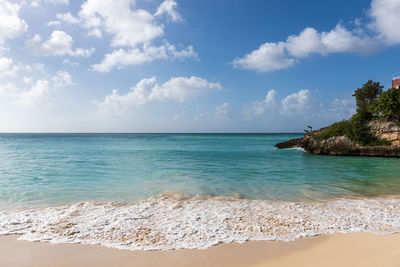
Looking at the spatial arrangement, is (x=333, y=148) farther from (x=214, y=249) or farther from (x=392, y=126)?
(x=214, y=249)

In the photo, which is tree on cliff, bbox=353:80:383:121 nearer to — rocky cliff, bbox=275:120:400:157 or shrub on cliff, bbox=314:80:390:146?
shrub on cliff, bbox=314:80:390:146

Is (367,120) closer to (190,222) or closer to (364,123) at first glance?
(364,123)

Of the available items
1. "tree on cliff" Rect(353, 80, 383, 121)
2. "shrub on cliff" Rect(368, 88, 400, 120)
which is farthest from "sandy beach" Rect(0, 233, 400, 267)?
"tree on cliff" Rect(353, 80, 383, 121)

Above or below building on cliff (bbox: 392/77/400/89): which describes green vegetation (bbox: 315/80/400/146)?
below

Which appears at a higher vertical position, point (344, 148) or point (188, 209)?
point (344, 148)

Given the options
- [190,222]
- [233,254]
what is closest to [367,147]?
[190,222]

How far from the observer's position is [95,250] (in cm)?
468

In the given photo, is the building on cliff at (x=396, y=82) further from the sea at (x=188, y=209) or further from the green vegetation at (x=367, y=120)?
the sea at (x=188, y=209)

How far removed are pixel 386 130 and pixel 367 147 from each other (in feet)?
9.48

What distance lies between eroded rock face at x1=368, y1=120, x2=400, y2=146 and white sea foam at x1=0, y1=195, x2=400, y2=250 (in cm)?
2244

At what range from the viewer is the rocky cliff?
24.6 metres

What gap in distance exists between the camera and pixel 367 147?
25562 mm

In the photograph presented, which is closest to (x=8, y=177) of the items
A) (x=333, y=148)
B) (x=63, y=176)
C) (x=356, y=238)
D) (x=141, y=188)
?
(x=63, y=176)

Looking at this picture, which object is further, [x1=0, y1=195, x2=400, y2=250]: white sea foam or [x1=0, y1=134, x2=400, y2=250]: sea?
[x1=0, y1=134, x2=400, y2=250]: sea
